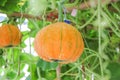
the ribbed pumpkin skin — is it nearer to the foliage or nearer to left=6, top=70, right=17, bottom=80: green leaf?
the foliage

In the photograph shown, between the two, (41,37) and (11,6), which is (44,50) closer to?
(41,37)

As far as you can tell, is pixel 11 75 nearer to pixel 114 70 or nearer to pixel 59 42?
pixel 114 70

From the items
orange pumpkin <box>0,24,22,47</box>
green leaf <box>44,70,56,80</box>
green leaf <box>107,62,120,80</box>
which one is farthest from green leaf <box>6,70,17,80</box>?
green leaf <box>107,62,120,80</box>

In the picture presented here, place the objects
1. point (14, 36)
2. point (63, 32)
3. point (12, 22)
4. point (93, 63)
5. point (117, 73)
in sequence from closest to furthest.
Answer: point (63, 32)
point (117, 73)
point (93, 63)
point (14, 36)
point (12, 22)

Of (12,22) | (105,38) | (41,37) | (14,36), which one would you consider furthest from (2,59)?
(41,37)

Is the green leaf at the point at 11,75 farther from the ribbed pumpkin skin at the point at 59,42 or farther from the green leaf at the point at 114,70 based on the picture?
the ribbed pumpkin skin at the point at 59,42
